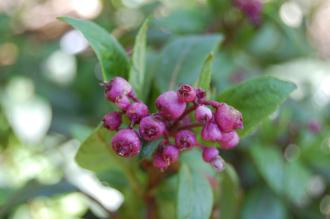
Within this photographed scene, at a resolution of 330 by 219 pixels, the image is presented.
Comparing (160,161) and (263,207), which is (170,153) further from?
(263,207)

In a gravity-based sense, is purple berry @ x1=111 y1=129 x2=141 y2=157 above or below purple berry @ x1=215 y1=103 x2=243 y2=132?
below

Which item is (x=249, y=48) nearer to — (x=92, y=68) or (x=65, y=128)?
(x=92, y=68)

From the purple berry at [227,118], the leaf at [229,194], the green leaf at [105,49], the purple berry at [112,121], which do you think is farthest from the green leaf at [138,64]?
the leaf at [229,194]

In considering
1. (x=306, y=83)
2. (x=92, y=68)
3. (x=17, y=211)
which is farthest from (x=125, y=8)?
(x=17, y=211)

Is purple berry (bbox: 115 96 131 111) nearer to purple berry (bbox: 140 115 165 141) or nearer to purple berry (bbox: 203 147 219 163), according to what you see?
purple berry (bbox: 140 115 165 141)

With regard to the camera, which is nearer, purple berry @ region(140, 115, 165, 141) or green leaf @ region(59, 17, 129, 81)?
purple berry @ region(140, 115, 165, 141)

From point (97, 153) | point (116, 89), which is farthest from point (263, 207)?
point (116, 89)

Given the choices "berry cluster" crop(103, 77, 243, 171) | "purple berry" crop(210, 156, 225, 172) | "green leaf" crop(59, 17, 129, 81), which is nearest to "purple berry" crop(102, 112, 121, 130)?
"berry cluster" crop(103, 77, 243, 171)

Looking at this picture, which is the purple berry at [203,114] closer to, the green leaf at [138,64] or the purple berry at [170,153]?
the purple berry at [170,153]
